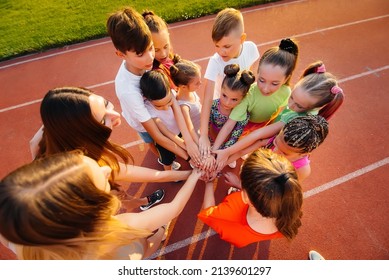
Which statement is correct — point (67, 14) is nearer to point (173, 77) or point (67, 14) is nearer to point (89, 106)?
point (173, 77)

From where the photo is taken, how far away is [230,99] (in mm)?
2680

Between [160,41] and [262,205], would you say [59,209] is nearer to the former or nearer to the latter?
[262,205]

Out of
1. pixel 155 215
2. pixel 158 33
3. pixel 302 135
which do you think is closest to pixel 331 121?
pixel 302 135

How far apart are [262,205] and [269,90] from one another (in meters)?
1.28

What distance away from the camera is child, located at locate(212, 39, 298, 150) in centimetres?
255

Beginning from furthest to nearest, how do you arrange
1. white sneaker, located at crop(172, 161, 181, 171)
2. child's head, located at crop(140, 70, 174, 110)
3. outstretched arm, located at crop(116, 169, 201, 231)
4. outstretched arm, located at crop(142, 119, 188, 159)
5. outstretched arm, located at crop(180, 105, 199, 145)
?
white sneaker, located at crop(172, 161, 181, 171), outstretched arm, located at crop(180, 105, 199, 145), outstretched arm, located at crop(142, 119, 188, 159), child's head, located at crop(140, 70, 174, 110), outstretched arm, located at crop(116, 169, 201, 231)

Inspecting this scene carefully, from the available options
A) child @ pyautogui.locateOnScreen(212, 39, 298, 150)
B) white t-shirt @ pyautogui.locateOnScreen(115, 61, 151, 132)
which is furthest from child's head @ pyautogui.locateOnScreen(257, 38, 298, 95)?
white t-shirt @ pyautogui.locateOnScreen(115, 61, 151, 132)

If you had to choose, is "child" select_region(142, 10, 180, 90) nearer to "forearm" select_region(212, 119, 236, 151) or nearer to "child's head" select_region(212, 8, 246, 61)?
"child's head" select_region(212, 8, 246, 61)

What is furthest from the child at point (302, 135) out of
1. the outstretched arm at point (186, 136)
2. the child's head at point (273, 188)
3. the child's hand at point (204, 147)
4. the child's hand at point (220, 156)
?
the outstretched arm at point (186, 136)

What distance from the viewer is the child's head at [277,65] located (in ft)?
8.30

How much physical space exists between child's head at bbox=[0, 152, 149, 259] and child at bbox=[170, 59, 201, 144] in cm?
138

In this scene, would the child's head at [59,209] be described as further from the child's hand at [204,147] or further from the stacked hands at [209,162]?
the child's hand at [204,147]

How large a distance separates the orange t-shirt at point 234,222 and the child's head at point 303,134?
2.22ft

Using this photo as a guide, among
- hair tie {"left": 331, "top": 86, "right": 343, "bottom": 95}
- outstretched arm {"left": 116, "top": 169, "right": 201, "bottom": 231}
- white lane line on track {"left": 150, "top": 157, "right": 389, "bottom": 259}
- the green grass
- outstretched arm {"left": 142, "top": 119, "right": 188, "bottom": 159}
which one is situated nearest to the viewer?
outstretched arm {"left": 116, "top": 169, "right": 201, "bottom": 231}
